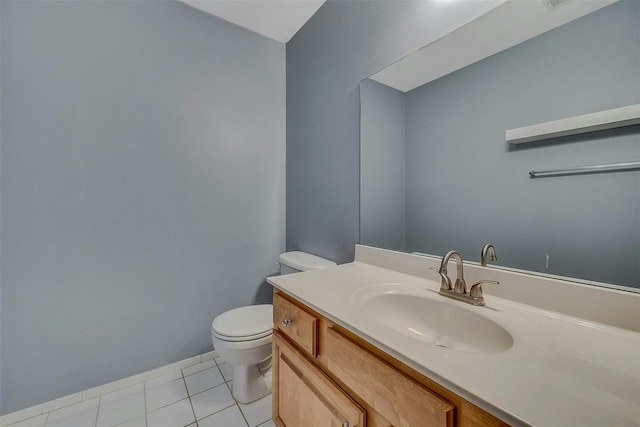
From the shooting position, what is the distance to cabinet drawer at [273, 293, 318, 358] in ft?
2.68

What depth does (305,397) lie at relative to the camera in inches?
34.0

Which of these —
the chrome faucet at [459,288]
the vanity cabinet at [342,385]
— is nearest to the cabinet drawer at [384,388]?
the vanity cabinet at [342,385]

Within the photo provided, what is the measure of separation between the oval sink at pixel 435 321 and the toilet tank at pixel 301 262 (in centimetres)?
61

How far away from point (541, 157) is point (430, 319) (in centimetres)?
63

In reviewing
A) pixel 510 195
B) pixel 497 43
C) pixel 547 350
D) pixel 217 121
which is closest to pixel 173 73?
pixel 217 121

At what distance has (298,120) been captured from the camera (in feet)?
6.29

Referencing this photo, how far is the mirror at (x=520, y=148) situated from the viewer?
2.19ft

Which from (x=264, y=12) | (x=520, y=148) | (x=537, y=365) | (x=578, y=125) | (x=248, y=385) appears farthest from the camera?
(x=264, y=12)

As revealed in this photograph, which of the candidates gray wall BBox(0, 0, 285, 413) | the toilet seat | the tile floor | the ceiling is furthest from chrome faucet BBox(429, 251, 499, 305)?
the ceiling

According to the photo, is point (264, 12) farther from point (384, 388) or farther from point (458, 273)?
point (384, 388)

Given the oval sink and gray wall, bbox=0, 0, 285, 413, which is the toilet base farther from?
the oval sink

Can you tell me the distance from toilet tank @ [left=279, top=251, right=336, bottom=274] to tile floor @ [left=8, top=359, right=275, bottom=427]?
2.46 feet

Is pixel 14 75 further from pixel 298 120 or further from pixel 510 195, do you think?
pixel 510 195

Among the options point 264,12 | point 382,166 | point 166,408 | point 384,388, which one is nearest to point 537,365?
point 384,388
